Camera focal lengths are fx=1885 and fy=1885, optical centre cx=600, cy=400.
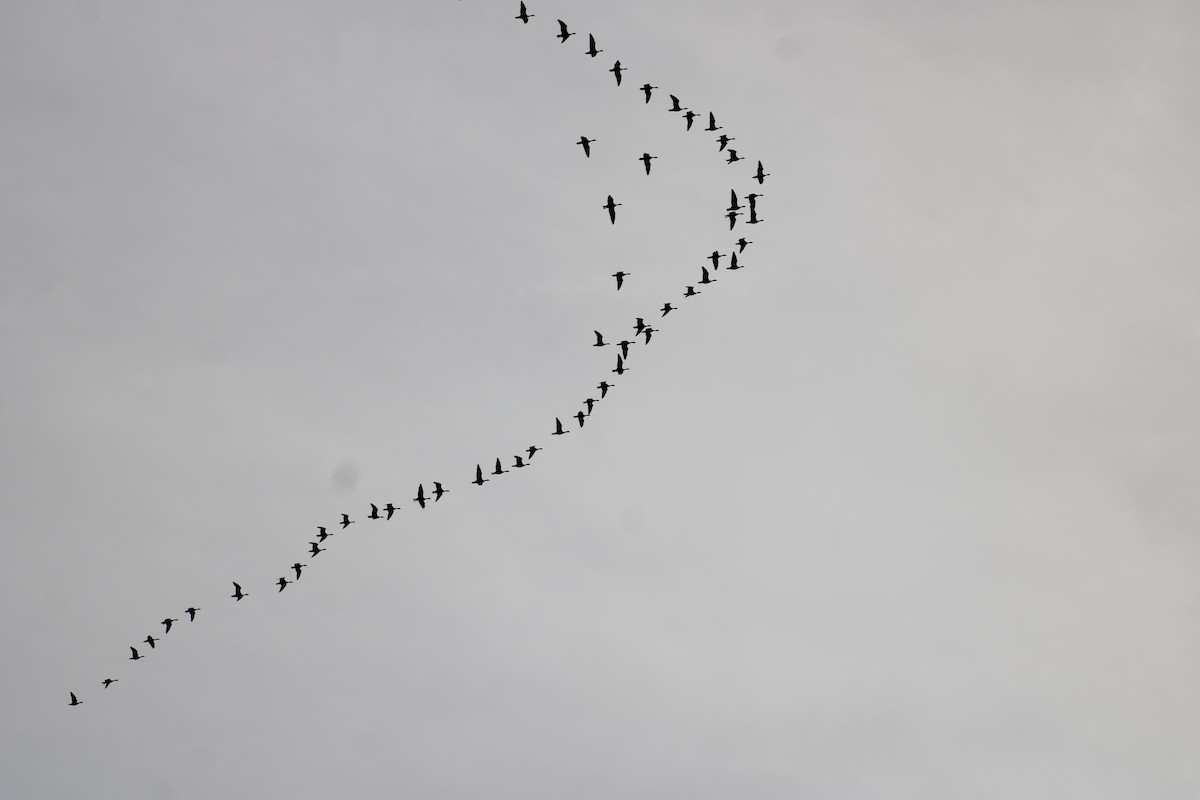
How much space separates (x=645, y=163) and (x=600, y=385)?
19.3 m

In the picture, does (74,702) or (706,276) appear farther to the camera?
(74,702)

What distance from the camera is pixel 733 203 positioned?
160m

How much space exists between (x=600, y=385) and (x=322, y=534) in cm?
2948

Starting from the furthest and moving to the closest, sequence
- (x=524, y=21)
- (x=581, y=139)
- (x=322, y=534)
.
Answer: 1. (x=322, y=534)
2. (x=581, y=139)
3. (x=524, y=21)

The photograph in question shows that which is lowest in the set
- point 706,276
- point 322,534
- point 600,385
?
point 322,534

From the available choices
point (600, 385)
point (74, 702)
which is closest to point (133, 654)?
point (74, 702)

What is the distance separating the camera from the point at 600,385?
160 m

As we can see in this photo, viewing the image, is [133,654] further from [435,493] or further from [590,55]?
[590,55]

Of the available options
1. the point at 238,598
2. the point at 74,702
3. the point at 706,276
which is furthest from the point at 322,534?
the point at 706,276

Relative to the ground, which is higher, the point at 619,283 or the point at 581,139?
the point at 581,139

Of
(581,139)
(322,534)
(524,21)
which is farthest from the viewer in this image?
(322,534)

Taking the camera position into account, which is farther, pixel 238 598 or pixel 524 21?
pixel 238 598

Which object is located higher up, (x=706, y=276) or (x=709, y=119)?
(x=709, y=119)

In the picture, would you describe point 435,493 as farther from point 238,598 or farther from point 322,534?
point 238,598
